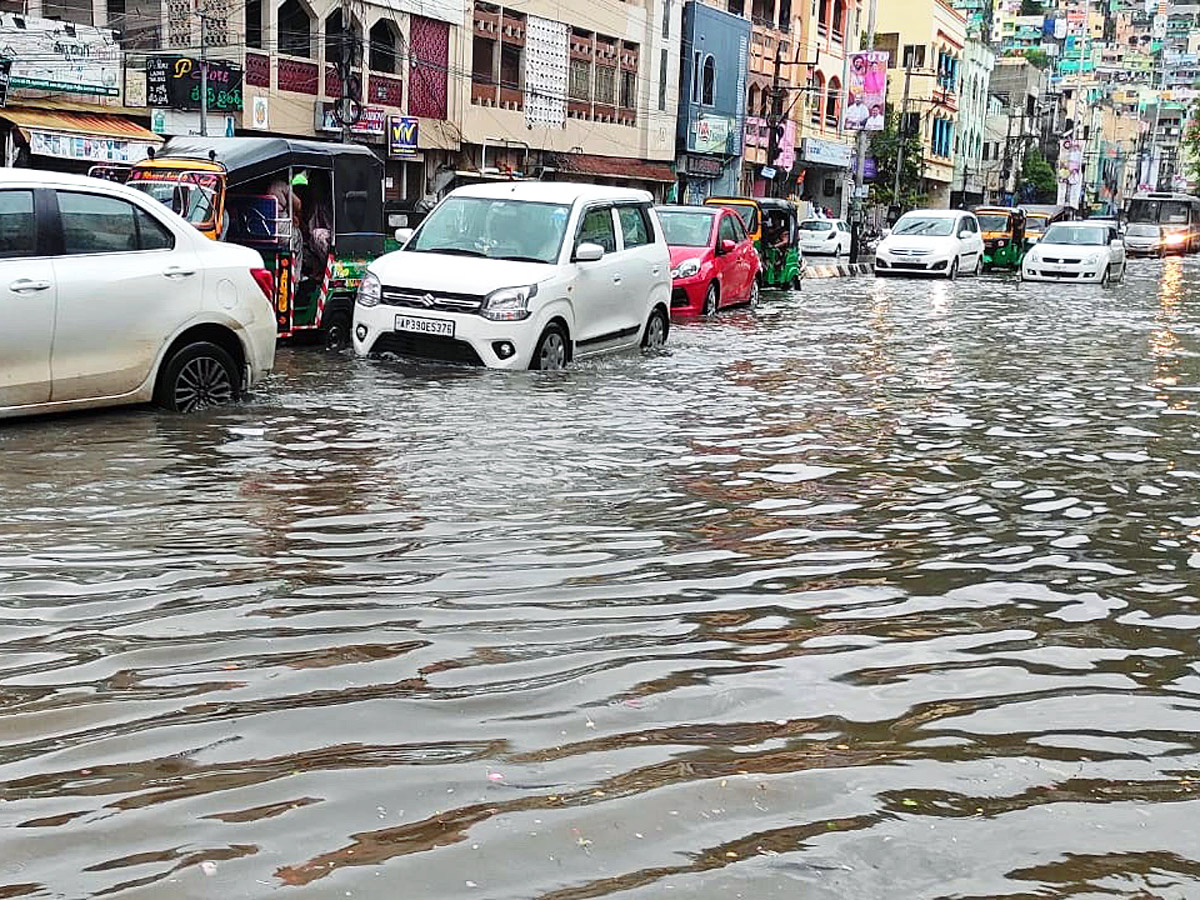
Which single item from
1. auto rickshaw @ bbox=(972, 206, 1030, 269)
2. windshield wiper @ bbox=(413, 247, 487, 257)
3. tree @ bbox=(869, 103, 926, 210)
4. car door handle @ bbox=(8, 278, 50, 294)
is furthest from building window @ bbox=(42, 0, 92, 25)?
tree @ bbox=(869, 103, 926, 210)

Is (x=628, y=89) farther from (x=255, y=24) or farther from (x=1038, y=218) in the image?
(x=255, y=24)

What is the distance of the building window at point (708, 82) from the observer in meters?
55.9

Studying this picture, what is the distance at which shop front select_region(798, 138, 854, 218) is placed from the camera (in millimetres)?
65188

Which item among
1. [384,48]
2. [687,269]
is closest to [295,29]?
[384,48]

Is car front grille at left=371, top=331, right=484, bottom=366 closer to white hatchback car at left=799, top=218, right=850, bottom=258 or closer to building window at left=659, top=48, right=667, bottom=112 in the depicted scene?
white hatchback car at left=799, top=218, right=850, bottom=258

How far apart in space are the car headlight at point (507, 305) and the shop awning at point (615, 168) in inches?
1286

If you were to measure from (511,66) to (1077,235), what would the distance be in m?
17.5

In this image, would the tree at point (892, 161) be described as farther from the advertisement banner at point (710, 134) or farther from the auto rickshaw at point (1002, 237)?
the auto rickshaw at point (1002, 237)

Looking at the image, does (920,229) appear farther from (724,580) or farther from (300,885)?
(300,885)

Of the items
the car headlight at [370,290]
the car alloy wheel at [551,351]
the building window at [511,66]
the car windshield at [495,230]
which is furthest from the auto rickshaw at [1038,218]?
the car headlight at [370,290]

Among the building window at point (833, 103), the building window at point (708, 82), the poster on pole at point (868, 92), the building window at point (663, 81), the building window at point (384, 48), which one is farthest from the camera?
the building window at point (833, 103)

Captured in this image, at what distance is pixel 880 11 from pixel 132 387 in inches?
3073

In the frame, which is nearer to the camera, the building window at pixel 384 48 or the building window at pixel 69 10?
the building window at pixel 69 10

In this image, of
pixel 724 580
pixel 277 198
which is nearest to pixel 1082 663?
pixel 724 580
